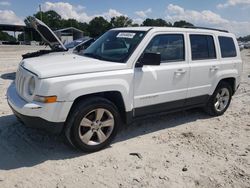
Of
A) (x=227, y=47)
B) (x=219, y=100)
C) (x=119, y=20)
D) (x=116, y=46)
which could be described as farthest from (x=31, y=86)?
(x=119, y=20)

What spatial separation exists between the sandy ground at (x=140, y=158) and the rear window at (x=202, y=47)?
141cm

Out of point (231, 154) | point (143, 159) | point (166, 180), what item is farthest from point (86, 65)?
point (231, 154)

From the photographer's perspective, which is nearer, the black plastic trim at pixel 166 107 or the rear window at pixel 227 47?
the black plastic trim at pixel 166 107

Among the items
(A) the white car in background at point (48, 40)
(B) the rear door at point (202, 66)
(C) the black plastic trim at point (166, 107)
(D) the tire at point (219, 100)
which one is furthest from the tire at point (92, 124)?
(A) the white car in background at point (48, 40)

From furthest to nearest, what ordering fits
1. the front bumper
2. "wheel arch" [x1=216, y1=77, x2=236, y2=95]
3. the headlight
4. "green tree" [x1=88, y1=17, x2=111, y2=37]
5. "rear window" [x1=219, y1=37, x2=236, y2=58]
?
"green tree" [x1=88, y1=17, x2=111, y2=37] → "wheel arch" [x1=216, y1=77, x2=236, y2=95] → "rear window" [x1=219, y1=37, x2=236, y2=58] → the headlight → the front bumper

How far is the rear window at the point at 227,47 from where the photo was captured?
6.12 m

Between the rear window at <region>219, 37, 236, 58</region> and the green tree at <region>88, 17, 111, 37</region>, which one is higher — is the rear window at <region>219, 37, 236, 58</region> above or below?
below

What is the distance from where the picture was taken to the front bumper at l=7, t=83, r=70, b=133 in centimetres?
380

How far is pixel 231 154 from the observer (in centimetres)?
453

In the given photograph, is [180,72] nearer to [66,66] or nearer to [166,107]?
[166,107]

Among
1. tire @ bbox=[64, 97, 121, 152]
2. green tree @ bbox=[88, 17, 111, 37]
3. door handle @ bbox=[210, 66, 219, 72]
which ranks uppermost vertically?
green tree @ bbox=[88, 17, 111, 37]

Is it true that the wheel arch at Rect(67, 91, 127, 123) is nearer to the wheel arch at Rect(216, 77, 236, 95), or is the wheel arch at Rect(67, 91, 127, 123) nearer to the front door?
the front door

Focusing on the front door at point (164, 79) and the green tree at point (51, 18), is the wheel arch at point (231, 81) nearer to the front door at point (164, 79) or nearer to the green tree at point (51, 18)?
the front door at point (164, 79)

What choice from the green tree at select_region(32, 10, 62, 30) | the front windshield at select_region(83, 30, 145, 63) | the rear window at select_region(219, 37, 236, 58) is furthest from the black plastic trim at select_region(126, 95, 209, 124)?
the green tree at select_region(32, 10, 62, 30)
